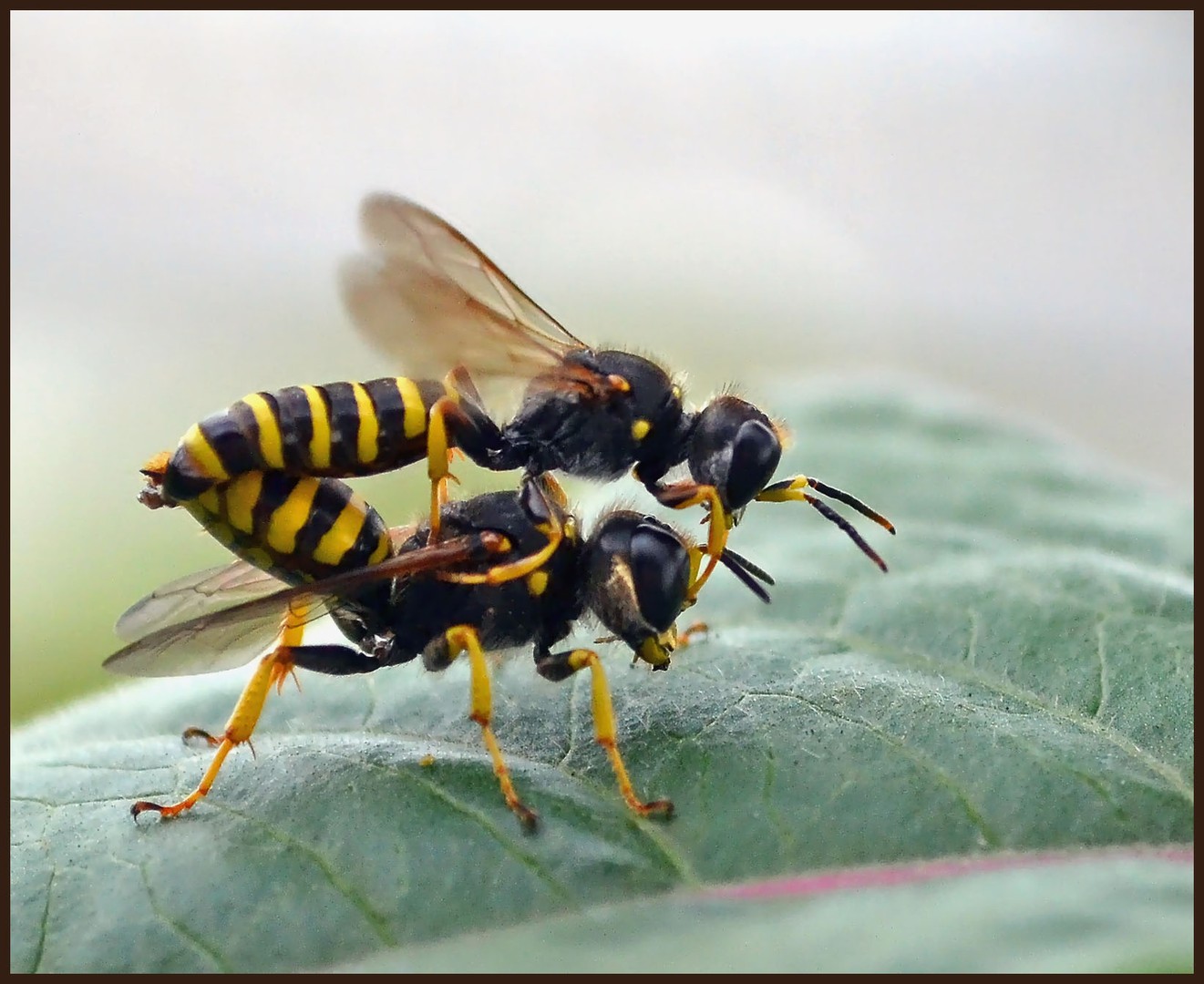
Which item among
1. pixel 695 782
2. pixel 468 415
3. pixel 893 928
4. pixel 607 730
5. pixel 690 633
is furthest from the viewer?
pixel 690 633

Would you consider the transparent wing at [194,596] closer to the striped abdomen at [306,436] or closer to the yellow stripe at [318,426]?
the striped abdomen at [306,436]

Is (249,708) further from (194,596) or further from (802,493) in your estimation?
(802,493)

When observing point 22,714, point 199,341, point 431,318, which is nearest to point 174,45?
point 199,341

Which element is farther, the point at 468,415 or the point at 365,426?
the point at 468,415

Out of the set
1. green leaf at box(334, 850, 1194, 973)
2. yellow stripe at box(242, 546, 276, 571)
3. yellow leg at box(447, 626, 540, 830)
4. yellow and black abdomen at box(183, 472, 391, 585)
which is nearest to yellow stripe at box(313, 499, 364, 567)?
yellow and black abdomen at box(183, 472, 391, 585)

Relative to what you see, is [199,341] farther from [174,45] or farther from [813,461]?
[813,461]

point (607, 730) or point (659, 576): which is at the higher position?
point (659, 576)

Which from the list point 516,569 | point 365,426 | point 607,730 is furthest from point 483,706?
point 365,426

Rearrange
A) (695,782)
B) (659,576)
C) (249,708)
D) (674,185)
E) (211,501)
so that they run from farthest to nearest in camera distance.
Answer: (674,185), (211,501), (659,576), (249,708), (695,782)

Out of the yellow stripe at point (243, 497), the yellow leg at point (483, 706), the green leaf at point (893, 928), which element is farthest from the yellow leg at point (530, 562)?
the green leaf at point (893, 928)
